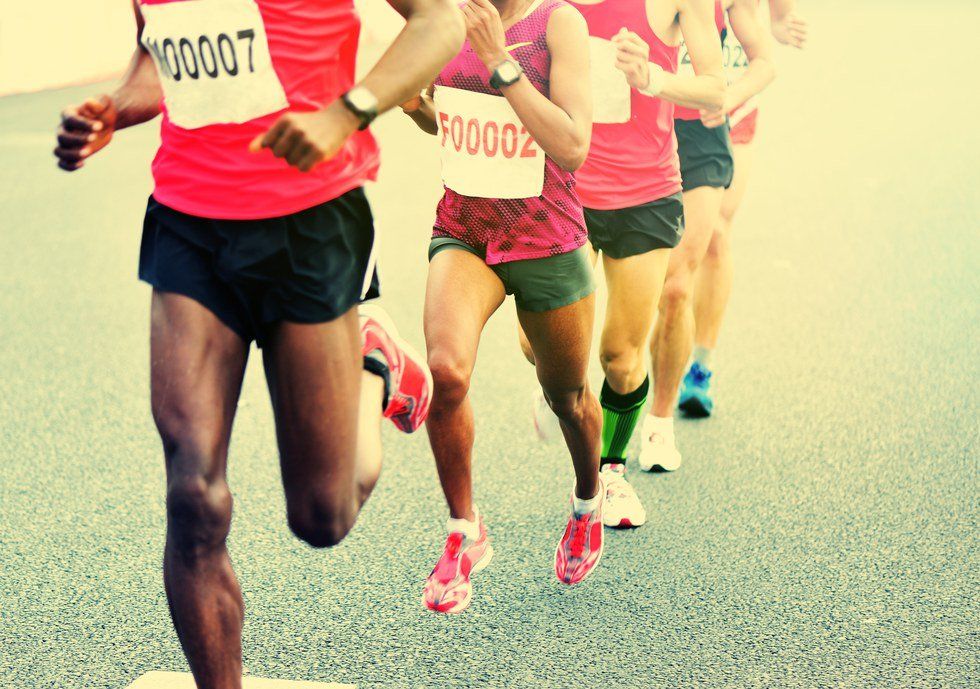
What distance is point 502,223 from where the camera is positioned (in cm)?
329

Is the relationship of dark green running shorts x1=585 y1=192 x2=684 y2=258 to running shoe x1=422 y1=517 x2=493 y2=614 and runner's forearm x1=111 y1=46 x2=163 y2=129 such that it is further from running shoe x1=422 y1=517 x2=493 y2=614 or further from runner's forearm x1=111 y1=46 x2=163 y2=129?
runner's forearm x1=111 y1=46 x2=163 y2=129

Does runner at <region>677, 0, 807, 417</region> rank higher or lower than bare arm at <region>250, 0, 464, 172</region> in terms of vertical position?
lower

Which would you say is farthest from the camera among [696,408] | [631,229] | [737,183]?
[737,183]

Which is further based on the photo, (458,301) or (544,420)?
(544,420)

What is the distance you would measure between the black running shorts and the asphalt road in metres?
1.08

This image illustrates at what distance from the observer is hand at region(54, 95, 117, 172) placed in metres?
2.48

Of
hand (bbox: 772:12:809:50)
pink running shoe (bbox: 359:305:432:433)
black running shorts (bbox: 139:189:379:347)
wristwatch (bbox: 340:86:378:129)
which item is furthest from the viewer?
hand (bbox: 772:12:809:50)

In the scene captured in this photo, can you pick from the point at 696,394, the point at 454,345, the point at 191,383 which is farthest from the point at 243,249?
the point at 696,394

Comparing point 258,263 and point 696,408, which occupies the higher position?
point 258,263

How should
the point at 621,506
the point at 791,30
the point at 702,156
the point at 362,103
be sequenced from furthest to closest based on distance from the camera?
the point at 791,30 < the point at 702,156 < the point at 621,506 < the point at 362,103

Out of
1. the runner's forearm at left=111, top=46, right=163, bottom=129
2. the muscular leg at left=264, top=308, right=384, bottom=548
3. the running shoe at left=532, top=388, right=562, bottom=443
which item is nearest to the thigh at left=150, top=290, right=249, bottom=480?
the muscular leg at left=264, top=308, right=384, bottom=548

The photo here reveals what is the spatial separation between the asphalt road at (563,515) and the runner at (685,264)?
15 centimetres

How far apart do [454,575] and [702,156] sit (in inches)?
77.4

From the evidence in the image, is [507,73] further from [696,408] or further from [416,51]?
[696,408]
